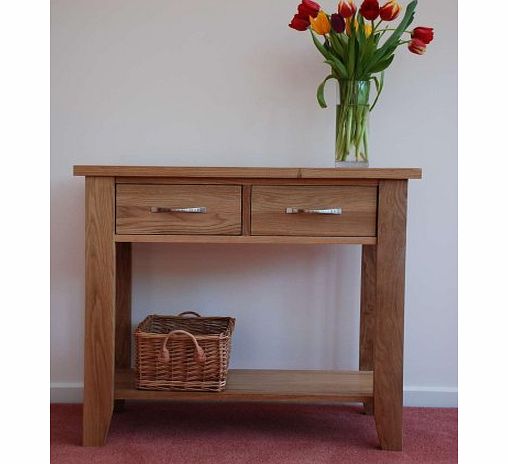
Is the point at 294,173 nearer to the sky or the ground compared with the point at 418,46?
nearer to the ground

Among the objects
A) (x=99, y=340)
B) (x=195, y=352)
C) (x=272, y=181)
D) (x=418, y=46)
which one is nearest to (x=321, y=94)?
(x=418, y=46)

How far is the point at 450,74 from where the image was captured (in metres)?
2.38

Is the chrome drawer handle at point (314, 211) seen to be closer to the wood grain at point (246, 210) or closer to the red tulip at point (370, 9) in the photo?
the wood grain at point (246, 210)

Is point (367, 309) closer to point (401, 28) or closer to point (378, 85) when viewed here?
point (378, 85)

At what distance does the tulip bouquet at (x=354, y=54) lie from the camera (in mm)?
2062

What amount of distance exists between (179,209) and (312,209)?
14.9 inches

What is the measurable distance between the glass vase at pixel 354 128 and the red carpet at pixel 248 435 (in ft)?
2.79

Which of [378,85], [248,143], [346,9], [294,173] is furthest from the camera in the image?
[248,143]

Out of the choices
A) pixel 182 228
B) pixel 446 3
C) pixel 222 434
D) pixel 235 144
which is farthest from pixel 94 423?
pixel 446 3

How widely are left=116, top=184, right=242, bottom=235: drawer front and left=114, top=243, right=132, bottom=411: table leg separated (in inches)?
13.7

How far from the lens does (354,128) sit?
→ 210 centimetres

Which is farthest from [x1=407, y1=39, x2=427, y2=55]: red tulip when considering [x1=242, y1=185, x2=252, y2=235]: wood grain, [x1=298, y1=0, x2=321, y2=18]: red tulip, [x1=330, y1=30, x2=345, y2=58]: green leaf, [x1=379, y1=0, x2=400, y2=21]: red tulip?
[x1=242, y1=185, x2=252, y2=235]: wood grain

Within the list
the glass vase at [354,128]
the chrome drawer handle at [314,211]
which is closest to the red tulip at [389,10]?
the glass vase at [354,128]

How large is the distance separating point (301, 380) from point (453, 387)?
668 millimetres
